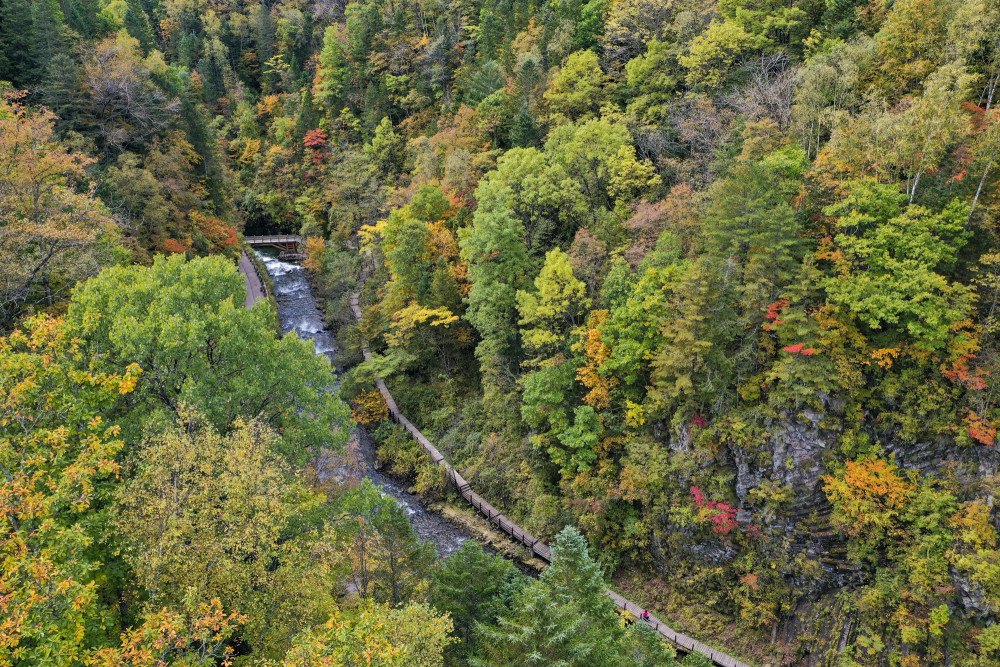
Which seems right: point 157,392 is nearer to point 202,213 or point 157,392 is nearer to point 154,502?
point 154,502

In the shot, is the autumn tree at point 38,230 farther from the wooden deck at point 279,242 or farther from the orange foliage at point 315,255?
the wooden deck at point 279,242

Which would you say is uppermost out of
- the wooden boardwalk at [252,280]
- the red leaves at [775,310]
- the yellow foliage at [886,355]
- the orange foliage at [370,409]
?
the red leaves at [775,310]

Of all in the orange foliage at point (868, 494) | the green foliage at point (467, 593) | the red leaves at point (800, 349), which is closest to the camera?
the green foliage at point (467, 593)

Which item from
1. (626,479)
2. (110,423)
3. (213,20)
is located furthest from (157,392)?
(213,20)

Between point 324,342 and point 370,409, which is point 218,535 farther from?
point 324,342

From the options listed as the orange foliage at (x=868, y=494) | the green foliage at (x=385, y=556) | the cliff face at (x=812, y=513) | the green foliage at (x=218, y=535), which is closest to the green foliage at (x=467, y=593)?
the green foliage at (x=385, y=556)

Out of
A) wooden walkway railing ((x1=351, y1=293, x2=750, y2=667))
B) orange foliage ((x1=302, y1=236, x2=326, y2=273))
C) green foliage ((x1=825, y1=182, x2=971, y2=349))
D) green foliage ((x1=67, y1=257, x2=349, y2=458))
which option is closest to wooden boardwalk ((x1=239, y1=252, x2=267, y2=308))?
orange foliage ((x1=302, y1=236, x2=326, y2=273))

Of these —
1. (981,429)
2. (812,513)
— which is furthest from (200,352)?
(981,429)

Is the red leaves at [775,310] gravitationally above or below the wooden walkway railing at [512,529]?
above
